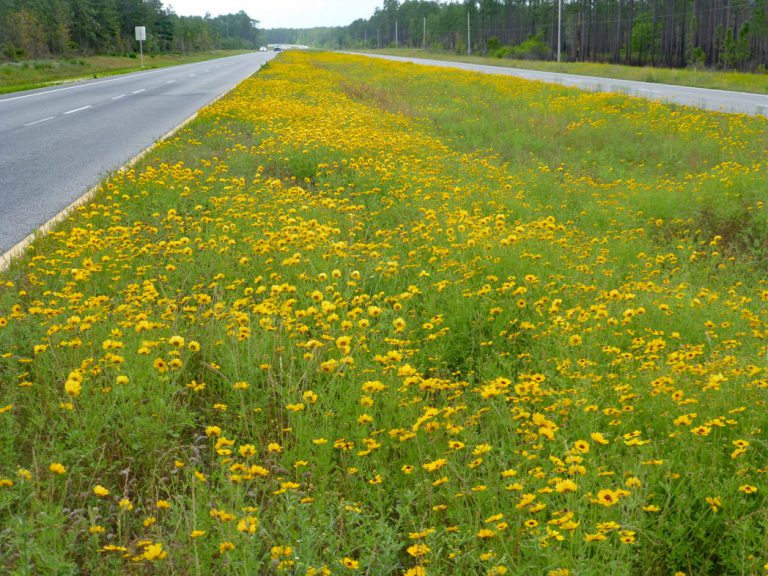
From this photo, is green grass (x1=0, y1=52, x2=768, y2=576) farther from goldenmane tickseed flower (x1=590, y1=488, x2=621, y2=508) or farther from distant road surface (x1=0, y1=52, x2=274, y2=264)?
distant road surface (x1=0, y1=52, x2=274, y2=264)

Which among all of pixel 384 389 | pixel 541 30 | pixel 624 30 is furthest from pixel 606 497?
pixel 541 30

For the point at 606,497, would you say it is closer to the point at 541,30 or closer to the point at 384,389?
the point at 384,389

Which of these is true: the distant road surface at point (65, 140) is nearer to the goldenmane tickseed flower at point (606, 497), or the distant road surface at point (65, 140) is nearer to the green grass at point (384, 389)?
the green grass at point (384, 389)

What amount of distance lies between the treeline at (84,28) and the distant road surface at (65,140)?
34.5 meters

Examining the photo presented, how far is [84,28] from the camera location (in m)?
70.9

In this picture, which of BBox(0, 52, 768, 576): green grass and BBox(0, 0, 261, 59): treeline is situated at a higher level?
BBox(0, 0, 261, 59): treeline

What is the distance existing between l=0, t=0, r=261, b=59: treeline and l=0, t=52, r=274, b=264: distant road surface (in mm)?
34492

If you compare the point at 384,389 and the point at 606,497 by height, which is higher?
the point at 606,497

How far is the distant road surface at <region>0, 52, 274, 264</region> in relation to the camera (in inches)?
307

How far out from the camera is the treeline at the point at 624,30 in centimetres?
4581

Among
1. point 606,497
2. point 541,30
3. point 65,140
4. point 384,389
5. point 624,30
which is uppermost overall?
point 541,30

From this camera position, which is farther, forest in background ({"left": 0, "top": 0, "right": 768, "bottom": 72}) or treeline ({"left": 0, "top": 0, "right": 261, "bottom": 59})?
treeline ({"left": 0, "top": 0, "right": 261, "bottom": 59})

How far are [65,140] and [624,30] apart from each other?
6820 centimetres

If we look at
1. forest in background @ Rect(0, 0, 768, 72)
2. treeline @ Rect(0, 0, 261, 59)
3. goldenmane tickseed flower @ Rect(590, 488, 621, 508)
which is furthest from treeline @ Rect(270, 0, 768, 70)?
goldenmane tickseed flower @ Rect(590, 488, 621, 508)
